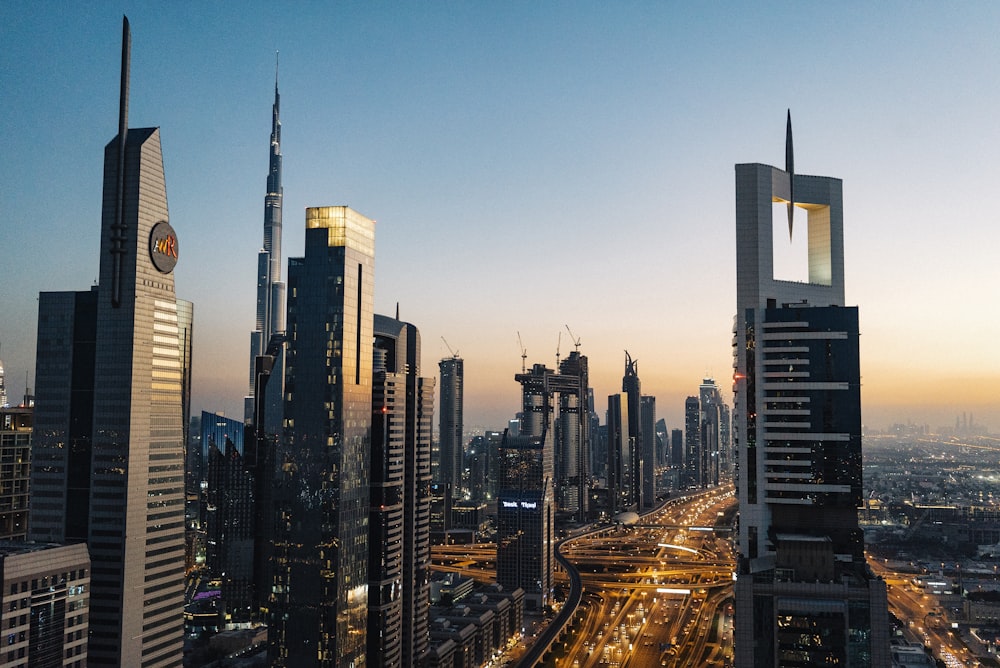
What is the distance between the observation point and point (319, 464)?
127m

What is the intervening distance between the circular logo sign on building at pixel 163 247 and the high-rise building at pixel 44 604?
50.7 meters

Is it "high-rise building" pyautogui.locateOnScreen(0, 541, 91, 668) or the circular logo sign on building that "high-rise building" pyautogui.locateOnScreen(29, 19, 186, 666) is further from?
"high-rise building" pyautogui.locateOnScreen(0, 541, 91, 668)

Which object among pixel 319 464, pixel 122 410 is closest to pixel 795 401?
pixel 319 464

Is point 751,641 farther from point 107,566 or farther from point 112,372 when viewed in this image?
point 112,372

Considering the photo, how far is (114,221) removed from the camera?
13550cm

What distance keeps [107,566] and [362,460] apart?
4392 cm

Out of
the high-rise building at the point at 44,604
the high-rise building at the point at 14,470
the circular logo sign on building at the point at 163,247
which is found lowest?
the high-rise building at the point at 44,604

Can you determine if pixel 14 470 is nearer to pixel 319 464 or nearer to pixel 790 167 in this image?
pixel 319 464

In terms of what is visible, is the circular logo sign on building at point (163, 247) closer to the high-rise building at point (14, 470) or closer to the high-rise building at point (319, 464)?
the high-rise building at point (319, 464)

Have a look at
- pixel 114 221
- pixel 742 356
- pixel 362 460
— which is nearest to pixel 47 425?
pixel 114 221

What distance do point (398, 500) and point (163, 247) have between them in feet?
229

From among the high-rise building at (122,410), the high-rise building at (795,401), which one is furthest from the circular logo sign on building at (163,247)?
the high-rise building at (795,401)

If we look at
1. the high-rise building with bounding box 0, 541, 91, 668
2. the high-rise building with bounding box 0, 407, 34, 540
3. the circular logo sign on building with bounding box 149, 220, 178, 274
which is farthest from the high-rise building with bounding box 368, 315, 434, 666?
the high-rise building with bounding box 0, 407, 34, 540

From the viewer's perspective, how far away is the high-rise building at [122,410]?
5217 inches
